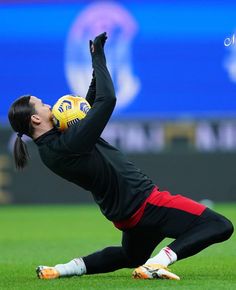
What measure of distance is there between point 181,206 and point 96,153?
705 millimetres

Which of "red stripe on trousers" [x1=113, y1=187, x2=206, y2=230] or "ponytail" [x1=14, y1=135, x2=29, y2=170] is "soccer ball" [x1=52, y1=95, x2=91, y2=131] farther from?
"red stripe on trousers" [x1=113, y1=187, x2=206, y2=230]

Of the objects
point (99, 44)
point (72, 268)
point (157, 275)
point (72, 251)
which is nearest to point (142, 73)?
point (72, 251)

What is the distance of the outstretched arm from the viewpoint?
21.8 feet

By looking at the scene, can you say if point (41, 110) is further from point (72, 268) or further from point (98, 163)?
point (72, 268)

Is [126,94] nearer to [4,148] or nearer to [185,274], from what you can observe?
[4,148]

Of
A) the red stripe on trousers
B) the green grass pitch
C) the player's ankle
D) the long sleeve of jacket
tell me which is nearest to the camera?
the long sleeve of jacket

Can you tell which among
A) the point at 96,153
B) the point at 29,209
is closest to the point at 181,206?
the point at 96,153

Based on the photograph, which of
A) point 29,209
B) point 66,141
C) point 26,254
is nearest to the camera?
point 66,141

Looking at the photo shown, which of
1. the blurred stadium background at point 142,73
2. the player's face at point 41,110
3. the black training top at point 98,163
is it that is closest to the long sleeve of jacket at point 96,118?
the black training top at point 98,163

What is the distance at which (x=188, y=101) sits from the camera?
1898 cm

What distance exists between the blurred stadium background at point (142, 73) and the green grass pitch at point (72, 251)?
0.71 m

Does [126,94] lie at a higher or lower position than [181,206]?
higher

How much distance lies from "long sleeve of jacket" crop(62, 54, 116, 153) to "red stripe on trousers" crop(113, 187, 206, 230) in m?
0.56

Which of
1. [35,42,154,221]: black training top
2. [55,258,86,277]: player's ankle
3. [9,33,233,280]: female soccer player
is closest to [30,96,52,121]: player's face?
[9,33,233,280]: female soccer player
